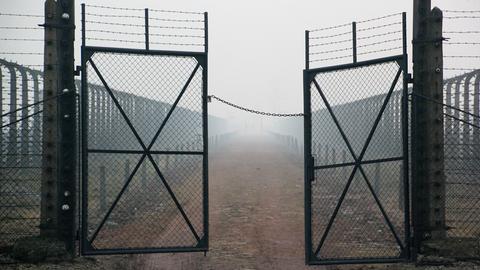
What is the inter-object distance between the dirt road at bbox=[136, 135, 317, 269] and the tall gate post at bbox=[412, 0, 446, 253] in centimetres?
202

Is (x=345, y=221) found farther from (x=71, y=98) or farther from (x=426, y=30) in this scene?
(x=71, y=98)

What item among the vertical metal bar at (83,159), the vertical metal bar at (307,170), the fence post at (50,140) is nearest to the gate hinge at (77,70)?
the vertical metal bar at (83,159)

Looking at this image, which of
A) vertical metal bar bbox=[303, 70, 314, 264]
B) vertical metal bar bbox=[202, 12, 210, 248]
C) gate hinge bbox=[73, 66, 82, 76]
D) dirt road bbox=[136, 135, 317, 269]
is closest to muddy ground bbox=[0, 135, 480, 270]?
dirt road bbox=[136, 135, 317, 269]

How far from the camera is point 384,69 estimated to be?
21.8ft

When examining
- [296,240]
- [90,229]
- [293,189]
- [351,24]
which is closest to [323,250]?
[296,240]

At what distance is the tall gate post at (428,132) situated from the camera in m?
6.69

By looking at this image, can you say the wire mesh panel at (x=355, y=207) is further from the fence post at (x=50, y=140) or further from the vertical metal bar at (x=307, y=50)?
the fence post at (x=50, y=140)

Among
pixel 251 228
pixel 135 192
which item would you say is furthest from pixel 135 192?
pixel 251 228

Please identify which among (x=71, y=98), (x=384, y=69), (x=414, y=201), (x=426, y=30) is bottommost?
(x=414, y=201)

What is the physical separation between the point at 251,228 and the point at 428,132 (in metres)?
4.40

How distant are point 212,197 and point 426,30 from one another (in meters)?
8.77

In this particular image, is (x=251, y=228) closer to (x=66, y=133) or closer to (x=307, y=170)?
(x=307, y=170)

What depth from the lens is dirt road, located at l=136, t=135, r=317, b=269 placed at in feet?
23.5

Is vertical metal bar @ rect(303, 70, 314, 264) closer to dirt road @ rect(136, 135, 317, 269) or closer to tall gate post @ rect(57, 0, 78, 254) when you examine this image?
dirt road @ rect(136, 135, 317, 269)
